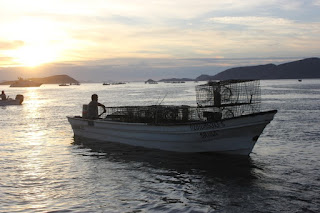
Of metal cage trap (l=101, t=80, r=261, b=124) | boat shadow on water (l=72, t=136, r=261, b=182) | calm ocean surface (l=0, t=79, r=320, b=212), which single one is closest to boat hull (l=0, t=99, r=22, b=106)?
calm ocean surface (l=0, t=79, r=320, b=212)

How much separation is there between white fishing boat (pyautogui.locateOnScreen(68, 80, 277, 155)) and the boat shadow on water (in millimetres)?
426

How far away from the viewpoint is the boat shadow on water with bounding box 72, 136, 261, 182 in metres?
14.4

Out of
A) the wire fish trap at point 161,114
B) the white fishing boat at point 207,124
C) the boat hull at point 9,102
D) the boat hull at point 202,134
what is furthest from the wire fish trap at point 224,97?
the boat hull at point 9,102

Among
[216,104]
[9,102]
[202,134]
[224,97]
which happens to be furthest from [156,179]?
[9,102]

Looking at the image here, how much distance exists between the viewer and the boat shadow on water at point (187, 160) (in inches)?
568

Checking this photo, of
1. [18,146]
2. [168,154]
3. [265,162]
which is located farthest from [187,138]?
[18,146]

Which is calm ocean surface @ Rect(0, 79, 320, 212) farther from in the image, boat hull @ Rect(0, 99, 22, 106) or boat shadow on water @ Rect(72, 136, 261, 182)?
boat hull @ Rect(0, 99, 22, 106)

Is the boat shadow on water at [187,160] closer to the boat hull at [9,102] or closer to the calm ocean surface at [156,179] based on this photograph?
the calm ocean surface at [156,179]

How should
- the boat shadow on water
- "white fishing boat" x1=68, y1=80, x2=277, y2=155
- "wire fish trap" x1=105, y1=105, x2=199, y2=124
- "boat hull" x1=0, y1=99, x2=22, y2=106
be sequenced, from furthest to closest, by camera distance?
"boat hull" x1=0, y1=99, x2=22, y2=106 < "wire fish trap" x1=105, y1=105, x2=199, y2=124 < "white fishing boat" x1=68, y1=80, x2=277, y2=155 < the boat shadow on water

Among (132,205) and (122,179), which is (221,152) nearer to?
(122,179)

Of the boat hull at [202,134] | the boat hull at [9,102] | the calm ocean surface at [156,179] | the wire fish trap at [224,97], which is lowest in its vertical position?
the calm ocean surface at [156,179]

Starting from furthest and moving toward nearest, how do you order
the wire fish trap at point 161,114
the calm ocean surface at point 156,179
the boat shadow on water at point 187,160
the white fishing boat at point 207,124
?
the wire fish trap at point 161,114 → the white fishing boat at point 207,124 → the boat shadow on water at point 187,160 → the calm ocean surface at point 156,179

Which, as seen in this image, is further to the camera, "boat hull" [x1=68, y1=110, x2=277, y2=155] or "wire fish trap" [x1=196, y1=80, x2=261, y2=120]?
"wire fish trap" [x1=196, y1=80, x2=261, y2=120]

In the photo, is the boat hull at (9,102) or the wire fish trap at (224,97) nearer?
the wire fish trap at (224,97)
